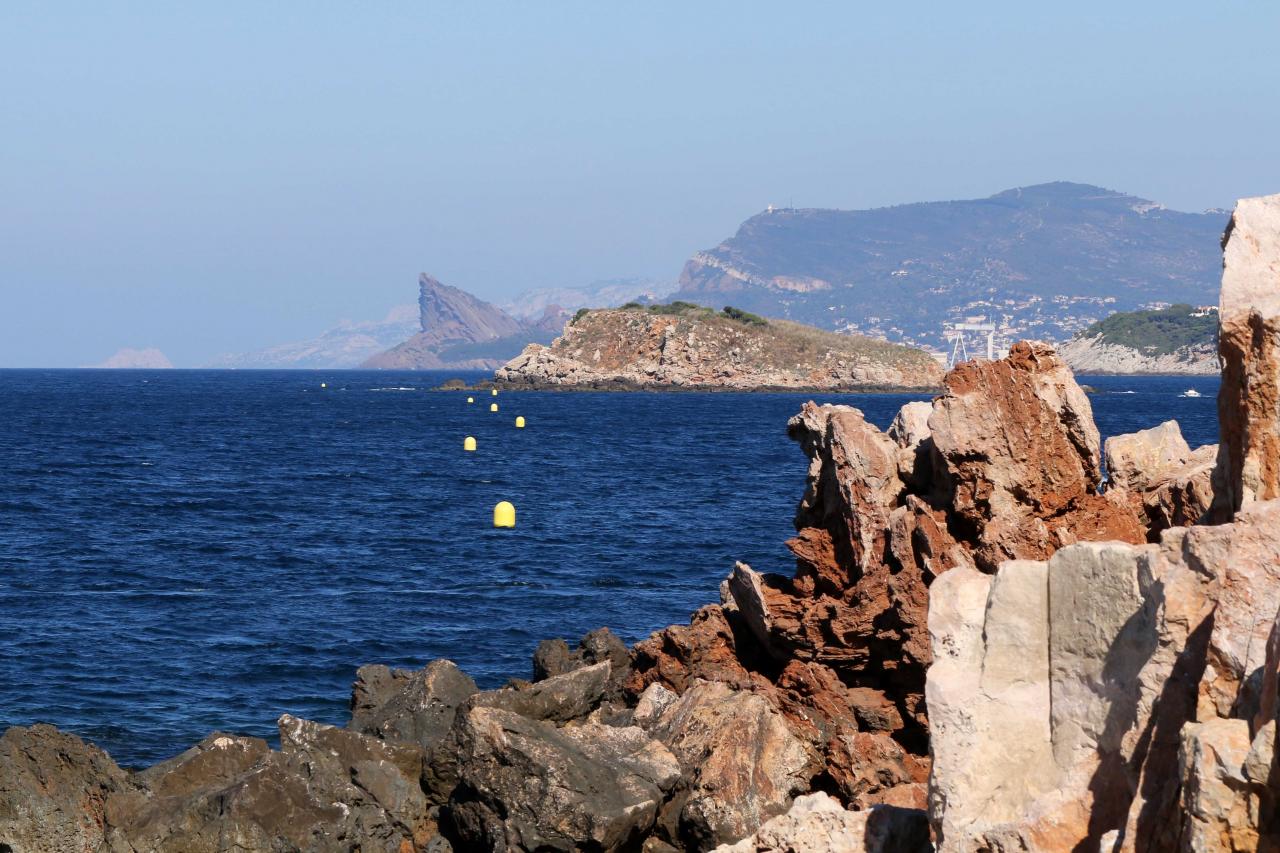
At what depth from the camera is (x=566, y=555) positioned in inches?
1585

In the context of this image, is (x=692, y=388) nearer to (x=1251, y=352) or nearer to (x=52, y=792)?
(x=52, y=792)

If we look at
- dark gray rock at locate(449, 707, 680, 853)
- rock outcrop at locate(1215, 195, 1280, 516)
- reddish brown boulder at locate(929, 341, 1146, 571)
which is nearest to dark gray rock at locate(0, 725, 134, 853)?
dark gray rock at locate(449, 707, 680, 853)

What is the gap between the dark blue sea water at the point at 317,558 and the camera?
2505cm

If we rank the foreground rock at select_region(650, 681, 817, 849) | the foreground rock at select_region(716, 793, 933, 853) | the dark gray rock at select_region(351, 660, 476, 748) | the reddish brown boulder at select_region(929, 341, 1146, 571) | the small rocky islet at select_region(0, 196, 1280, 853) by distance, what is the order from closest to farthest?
the small rocky islet at select_region(0, 196, 1280, 853)
the foreground rock at select_region(716, 793, 933, 853)
the foreground rock at select_region(650, 681, 817, 849)
the reddish brown boulder at select_region(929, 341, 1146, 571)
the dark gray rock at select_region(351, 660, 476, 748)

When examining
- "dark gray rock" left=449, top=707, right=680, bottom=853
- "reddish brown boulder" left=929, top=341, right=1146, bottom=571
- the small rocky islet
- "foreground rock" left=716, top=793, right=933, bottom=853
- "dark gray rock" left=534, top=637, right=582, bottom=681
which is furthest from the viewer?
"dark gray rock" left=534, top=637, right=582, bottom=681

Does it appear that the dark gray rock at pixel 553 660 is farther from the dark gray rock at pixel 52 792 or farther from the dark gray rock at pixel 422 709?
the dark gray rock at pixel 52 792

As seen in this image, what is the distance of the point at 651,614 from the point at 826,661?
1354 cm

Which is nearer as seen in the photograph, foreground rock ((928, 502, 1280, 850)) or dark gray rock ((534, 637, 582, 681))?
foreground rock ((928, 502, 1280, 850))

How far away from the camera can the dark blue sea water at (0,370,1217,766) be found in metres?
25.0

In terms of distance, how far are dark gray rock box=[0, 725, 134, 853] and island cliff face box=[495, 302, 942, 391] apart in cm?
16980

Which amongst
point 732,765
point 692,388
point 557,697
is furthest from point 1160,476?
point 692,388

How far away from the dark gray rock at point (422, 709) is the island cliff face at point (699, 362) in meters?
166

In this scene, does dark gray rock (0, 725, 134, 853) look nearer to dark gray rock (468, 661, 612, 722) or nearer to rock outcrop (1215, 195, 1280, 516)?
dark gray rock (468, 661, 612, 722)

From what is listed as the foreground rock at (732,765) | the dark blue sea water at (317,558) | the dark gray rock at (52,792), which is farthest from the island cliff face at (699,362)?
the dark gray rock at (52,792)
